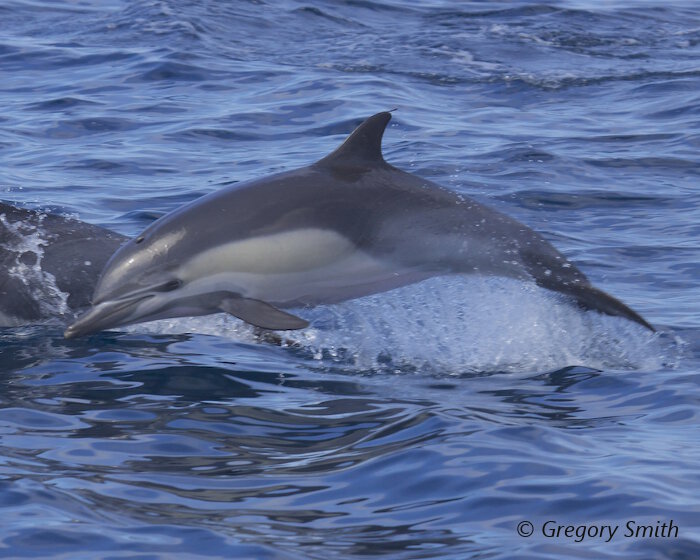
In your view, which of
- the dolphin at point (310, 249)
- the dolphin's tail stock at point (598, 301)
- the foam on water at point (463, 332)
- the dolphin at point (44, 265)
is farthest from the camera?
the dolphin at point (44, 265)

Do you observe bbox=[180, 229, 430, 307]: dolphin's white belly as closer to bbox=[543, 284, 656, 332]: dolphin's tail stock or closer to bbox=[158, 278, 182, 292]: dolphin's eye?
bbox=[158, 278, 182, 292]: dolphin's eye

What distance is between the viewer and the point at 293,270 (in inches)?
334

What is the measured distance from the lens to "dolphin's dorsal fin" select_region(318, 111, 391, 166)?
27.5ft

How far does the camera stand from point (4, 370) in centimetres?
884

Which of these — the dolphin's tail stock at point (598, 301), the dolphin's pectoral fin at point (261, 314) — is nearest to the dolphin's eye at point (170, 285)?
the dolphin's pectoral fin at point (261, 314)

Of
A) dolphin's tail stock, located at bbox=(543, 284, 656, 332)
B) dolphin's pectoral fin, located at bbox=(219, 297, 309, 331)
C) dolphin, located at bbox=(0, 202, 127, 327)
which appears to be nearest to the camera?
dolphin's pectoral fin, located at bbox=(219, 297, 309, 331)

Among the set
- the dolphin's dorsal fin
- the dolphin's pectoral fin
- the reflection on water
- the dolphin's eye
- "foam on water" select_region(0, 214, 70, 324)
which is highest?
the dolphin's dorsal fin

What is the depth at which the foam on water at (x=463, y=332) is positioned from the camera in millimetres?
8984

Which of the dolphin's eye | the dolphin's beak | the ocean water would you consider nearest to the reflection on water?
the ocean water

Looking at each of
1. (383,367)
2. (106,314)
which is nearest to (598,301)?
(383,367)

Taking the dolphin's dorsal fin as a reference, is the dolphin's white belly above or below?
below

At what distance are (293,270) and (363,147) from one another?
35.6 inches

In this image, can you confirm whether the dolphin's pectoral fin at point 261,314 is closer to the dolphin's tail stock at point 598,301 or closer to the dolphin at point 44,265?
the dolphin's tail stock at point 598,301

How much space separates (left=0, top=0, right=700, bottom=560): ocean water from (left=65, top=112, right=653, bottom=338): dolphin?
0.32 metres
